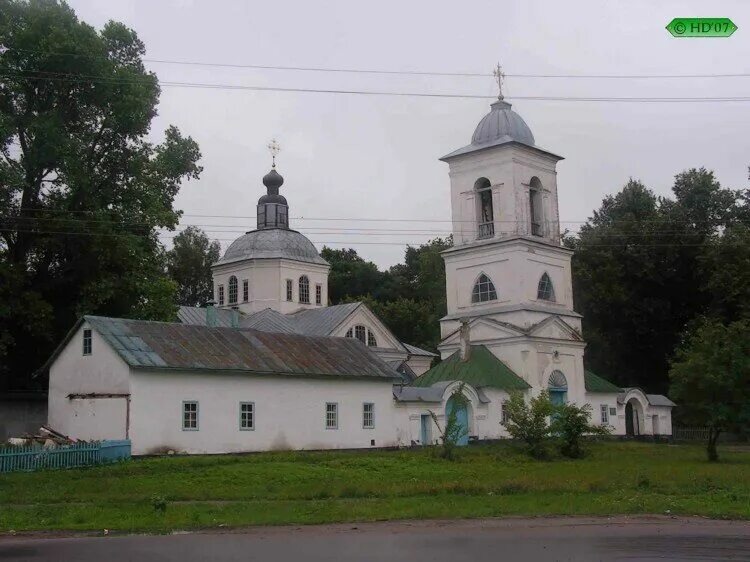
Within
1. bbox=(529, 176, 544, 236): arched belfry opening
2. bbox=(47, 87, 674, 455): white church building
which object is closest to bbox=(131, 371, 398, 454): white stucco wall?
bbox=(47, 87, 674, 455): white church building

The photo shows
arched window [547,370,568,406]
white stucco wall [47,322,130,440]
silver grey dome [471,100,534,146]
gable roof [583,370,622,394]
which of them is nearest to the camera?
white stucco wall [47,322,130,440]

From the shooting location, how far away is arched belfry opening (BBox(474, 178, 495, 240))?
44844 mm

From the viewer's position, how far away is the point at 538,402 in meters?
31.4

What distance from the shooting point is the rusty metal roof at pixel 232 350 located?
97.8 ft

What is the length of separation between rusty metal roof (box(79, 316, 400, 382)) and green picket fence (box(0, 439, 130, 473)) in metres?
3.06

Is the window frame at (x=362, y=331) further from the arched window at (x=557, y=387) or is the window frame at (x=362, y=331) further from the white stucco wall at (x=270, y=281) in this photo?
the arched window at (x=557, y=387)

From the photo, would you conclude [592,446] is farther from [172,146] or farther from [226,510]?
[226,510]

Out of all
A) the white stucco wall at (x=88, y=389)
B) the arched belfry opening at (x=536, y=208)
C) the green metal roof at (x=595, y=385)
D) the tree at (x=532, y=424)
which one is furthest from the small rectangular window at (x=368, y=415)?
the arched belfry opening at (x=536, y=208)

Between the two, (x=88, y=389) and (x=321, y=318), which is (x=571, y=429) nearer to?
(x=88, y=389)

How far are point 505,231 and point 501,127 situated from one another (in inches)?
207

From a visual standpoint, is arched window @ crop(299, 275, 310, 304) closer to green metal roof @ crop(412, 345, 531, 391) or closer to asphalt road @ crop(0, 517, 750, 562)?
green metal roof @ crop(412, 345, 531, 391)

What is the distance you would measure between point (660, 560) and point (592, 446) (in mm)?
26831

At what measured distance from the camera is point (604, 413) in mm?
46219

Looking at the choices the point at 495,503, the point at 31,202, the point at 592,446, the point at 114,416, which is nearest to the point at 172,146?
the point at 31,202
